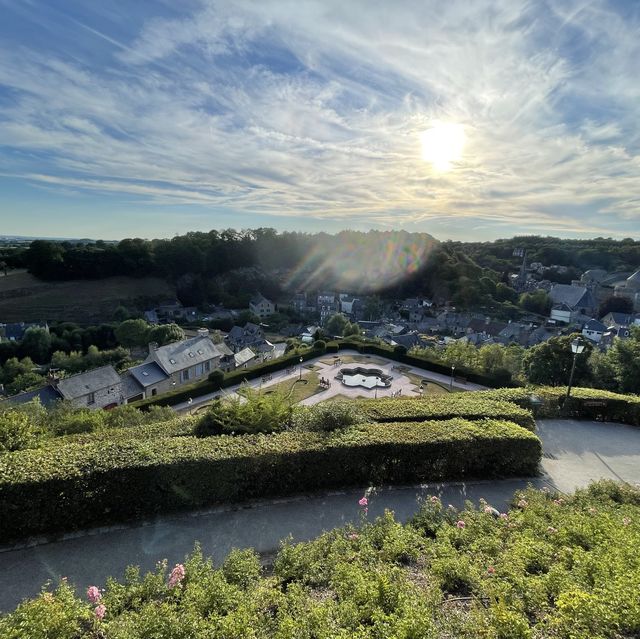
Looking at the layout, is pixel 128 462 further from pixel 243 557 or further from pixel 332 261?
pixel 332 261

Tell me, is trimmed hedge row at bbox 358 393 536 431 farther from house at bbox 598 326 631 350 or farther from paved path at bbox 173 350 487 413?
house at bbox 598 326 631 350

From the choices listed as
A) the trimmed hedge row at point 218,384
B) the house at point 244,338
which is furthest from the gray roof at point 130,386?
the house at point 244,338

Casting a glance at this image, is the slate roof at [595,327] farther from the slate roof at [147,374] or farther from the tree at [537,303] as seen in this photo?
the slate roof at [147,374]

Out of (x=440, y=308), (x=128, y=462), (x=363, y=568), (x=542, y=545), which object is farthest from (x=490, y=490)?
(x=440, y=308)

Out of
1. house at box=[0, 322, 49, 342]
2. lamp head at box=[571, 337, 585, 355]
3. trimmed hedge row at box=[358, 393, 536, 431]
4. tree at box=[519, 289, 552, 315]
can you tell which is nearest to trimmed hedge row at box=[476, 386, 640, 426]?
trimmed hedge row at box=[358, 393, 536, 431]

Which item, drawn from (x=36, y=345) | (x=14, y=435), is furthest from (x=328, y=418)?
(x=36, y=345)
